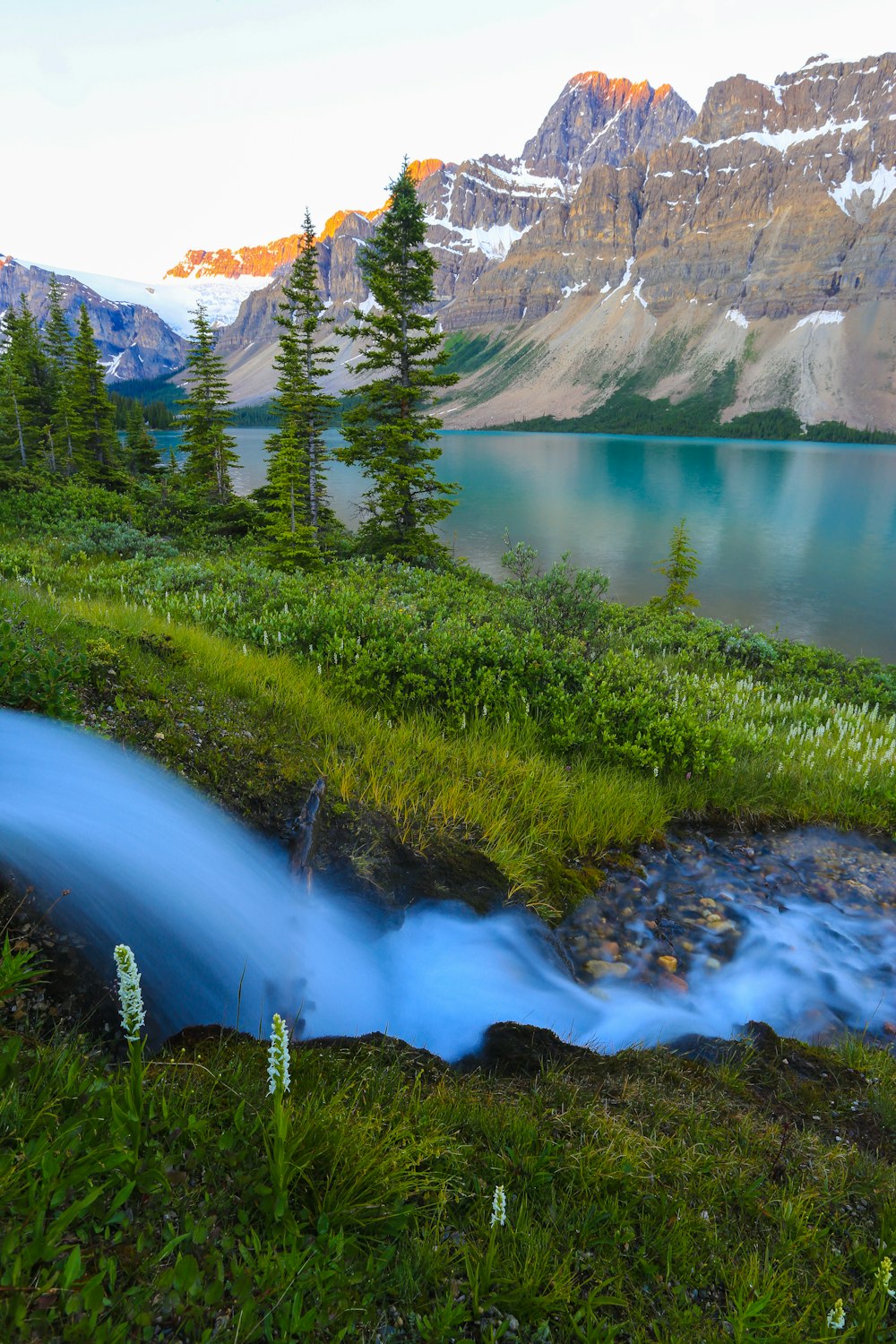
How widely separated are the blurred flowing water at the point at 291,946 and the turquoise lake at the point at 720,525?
1981 cm

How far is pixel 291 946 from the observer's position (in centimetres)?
411

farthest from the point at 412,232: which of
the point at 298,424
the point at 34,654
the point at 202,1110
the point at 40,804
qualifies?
the point at 202,1110

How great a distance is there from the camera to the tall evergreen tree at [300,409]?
26406 millimetres

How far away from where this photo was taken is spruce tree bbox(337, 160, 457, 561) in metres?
21.7

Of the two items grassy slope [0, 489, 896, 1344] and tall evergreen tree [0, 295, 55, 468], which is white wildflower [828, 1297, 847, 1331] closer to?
grassy slope [0, 489, 896, 1344]

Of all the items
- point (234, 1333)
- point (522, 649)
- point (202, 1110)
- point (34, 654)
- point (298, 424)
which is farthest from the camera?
point (298, 424)

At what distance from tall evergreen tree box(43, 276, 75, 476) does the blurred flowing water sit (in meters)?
41.1

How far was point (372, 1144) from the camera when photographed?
91.0 inches

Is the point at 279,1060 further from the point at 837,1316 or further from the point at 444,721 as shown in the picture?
the point at 444,721

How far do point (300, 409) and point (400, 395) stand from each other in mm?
8114

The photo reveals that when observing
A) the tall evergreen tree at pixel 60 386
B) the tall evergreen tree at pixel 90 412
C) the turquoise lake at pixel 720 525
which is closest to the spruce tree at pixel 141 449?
the tall evergreen tree at pixel 90 412

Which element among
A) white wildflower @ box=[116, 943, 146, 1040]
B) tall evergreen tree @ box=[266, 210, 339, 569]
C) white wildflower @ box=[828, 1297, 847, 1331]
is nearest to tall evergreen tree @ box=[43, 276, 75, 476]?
tall evergreen tree @ box=[266, 210, 339, 569]

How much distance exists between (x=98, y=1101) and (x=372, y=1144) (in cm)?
96

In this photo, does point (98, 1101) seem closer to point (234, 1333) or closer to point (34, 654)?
point (234, 1333)
